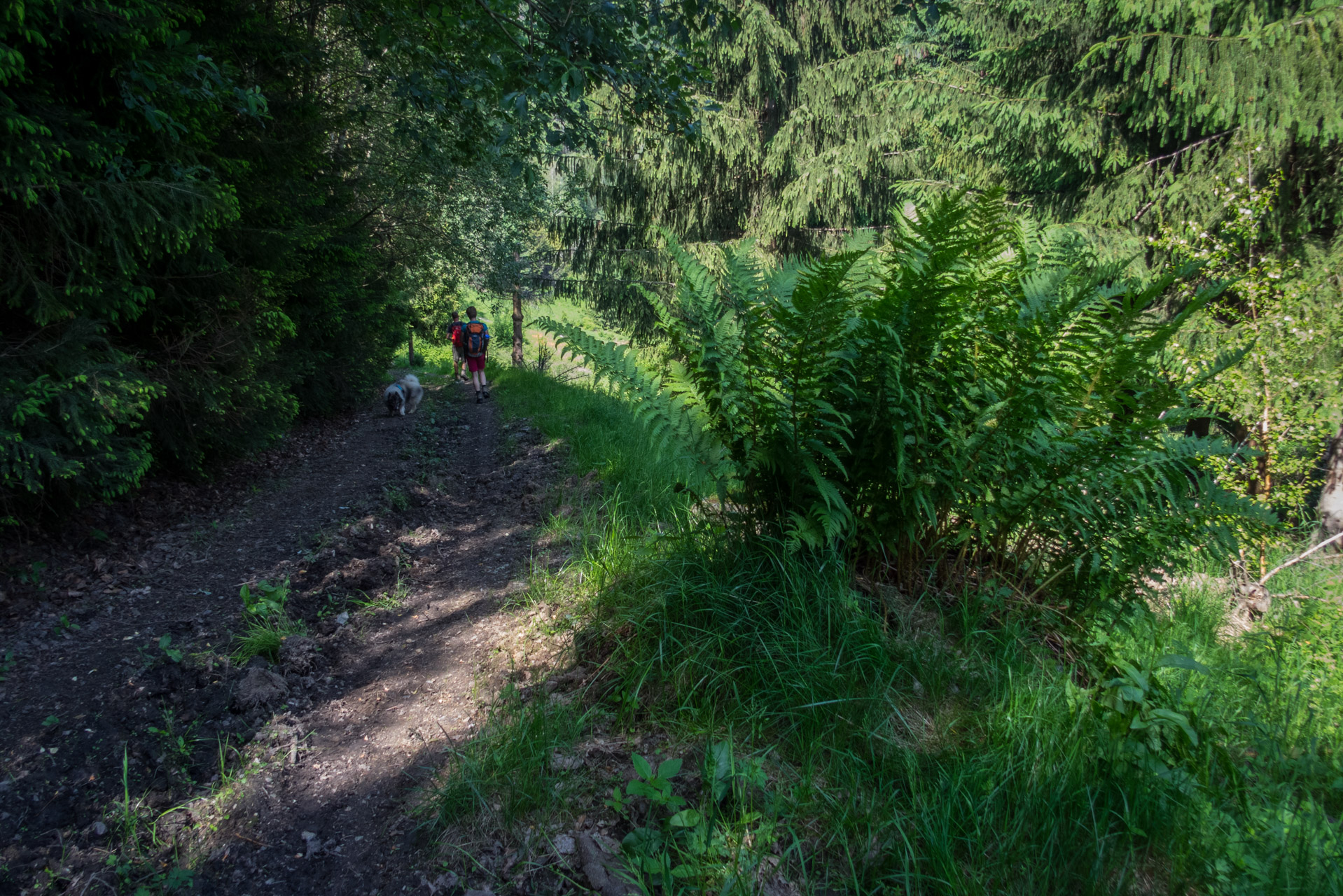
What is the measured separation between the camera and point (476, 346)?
1188 centimetres

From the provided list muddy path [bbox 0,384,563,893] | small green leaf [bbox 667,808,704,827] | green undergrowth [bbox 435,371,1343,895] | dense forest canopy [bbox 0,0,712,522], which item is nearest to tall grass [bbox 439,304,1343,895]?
green undergrowth [bbox 435,371,1343,895]

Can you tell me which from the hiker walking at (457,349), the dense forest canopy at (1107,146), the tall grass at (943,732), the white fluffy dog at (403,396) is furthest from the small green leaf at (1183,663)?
the hiker walking at (457,349)

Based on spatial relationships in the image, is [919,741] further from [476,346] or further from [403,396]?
[476,346]

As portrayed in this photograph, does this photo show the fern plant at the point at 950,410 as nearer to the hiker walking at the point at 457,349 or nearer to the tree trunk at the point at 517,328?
the hiker walking at the point at 457,349

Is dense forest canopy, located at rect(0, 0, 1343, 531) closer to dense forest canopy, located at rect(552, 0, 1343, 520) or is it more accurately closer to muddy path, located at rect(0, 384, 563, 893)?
dense forest canopy, located at rect(552, 0, 1343, 520)

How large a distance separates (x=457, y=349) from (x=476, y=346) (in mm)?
3288

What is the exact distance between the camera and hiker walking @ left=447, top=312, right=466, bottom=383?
1344cm

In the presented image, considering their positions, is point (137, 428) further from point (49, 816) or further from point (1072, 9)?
point (1072, 9)

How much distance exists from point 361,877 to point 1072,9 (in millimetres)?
10434

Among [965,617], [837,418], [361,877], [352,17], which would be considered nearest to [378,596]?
[361,877]

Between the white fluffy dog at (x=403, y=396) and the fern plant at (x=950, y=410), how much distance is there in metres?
9.34

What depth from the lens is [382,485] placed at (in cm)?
640

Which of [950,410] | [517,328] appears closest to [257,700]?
[950,410]

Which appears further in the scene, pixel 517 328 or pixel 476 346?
pixel 517 328
